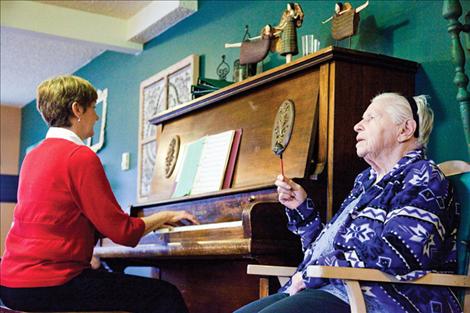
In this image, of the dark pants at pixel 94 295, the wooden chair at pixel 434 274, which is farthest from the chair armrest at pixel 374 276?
the dark pants at pixel 94 295

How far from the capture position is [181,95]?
14.7 feet

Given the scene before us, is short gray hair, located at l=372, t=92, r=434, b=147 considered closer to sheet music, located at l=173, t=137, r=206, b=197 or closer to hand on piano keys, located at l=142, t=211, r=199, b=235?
hand on piano keys, located at l=142, t=211, r=199, b=235

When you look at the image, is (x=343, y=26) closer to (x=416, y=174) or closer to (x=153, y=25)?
(x=416, y=174)

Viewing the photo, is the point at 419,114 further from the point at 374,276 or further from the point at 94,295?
the point at 94,295

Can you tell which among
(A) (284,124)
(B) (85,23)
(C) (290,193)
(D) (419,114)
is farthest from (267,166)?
(B) (85,23)

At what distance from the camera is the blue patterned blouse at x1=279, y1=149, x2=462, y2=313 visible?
1771mm

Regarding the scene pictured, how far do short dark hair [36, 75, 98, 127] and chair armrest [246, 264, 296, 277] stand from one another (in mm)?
905

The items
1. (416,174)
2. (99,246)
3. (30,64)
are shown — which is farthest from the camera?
(30,64)

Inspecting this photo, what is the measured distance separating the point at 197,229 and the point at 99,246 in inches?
37.3

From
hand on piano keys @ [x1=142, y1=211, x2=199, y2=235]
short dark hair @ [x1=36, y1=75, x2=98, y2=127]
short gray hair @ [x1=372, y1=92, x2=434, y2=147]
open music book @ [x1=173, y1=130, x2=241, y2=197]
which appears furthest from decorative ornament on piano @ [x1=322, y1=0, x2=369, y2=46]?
short dark hair @ [x1=36, y1=75, x2=98, y2=127]

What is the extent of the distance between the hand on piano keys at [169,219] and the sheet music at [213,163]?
0.24 m

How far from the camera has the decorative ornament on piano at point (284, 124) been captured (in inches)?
105

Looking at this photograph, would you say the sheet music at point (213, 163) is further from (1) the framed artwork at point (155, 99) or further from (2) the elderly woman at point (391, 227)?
(1) the framed artwork at point (155, 99)

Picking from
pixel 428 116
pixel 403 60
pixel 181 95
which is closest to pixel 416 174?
pixel 428 116
